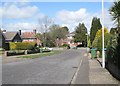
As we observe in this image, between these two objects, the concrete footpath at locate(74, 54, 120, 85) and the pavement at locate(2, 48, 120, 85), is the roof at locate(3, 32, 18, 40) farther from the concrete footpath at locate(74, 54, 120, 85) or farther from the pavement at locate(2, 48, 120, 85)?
the concrete footpath at locate(74, 54, 120, 85)

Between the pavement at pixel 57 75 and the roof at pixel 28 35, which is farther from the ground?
the roof at pixel 28 35

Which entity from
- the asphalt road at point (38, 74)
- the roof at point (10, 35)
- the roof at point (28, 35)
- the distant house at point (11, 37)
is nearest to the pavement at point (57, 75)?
the asphalt road at point (38, 74)

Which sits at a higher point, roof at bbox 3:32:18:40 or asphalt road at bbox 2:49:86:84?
roof at bbox 3:32:18:40

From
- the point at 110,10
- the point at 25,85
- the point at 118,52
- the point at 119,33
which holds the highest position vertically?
the point at 110,10

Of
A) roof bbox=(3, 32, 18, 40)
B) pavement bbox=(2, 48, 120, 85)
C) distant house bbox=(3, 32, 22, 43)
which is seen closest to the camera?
pavement bbox=(2, 48, 120, 85)

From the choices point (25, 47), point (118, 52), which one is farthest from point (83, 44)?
point (118, 52)

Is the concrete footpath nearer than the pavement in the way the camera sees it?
Yes

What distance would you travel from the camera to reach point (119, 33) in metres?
13.7

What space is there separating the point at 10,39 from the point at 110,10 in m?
83.8

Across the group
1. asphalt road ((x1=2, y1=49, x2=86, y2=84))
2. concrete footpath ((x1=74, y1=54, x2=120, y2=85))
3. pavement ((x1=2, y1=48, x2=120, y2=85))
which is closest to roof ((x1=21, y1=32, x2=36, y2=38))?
asphalt road ((x1=2, y1=49, x2=86, y2=84))

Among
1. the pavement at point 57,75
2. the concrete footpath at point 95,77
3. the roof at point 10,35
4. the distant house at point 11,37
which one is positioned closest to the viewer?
the concrete footpath at point 95,77

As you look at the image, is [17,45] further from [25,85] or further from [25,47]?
[25,85]

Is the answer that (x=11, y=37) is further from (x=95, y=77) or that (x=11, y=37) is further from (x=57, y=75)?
(x=95, y=77)

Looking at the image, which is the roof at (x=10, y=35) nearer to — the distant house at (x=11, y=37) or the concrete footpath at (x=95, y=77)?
the distant house at (x=11, y=37)
